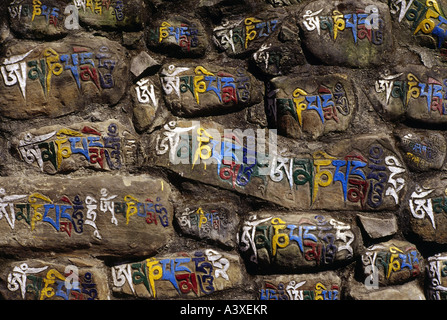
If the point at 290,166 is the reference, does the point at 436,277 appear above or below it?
below

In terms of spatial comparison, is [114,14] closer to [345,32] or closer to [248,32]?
[248,32]

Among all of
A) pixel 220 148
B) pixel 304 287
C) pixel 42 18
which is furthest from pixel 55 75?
pixel 304 287

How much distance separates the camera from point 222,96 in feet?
5.26

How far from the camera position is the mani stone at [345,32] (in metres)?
1.58

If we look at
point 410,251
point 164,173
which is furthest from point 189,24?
point 410,251

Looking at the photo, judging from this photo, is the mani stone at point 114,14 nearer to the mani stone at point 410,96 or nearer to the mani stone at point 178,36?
the mani stone at point 178,36

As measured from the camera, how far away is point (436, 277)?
1568 mm

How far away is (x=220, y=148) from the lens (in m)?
1.59

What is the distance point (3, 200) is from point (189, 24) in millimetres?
893

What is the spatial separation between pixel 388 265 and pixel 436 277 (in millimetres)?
176

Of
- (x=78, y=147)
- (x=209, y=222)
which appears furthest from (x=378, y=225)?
(x=78, y=147)

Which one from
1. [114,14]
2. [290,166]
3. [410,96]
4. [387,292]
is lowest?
[387,292]

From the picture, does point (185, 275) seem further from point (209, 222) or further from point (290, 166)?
point (290, 166)

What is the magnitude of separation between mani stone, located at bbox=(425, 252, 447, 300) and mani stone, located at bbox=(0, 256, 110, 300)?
3.64 feet
